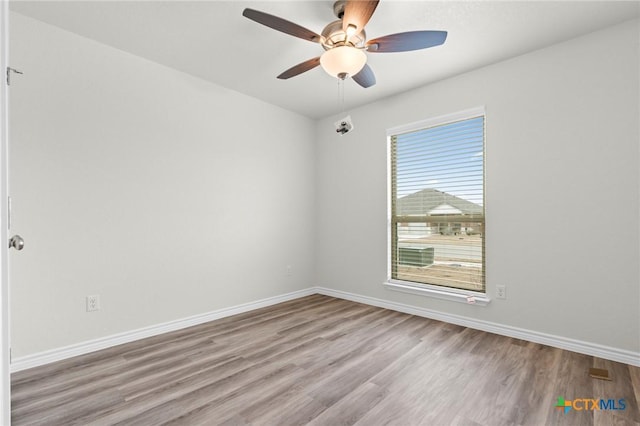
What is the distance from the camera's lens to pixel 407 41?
201 centimetres

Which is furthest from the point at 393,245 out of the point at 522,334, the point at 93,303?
the point at 93,303

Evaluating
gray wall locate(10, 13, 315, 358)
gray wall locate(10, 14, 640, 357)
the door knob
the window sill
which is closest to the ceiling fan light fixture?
gray wall locate(10, 14, 640, 357)

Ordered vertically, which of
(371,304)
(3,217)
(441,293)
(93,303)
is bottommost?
(371,304)

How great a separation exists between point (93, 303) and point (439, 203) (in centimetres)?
337

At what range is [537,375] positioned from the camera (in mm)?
2084

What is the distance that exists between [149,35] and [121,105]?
65 centimetres

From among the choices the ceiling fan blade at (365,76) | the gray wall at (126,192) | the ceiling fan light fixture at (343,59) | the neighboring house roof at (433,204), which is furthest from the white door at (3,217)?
the neighboring house roof at (433,204)

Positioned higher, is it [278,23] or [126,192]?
[278,23]

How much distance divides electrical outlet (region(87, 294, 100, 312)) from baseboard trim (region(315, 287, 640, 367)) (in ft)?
9.05

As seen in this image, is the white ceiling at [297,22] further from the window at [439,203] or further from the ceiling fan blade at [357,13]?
the window at [439,203]

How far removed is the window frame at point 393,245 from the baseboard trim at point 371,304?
0.62 ft

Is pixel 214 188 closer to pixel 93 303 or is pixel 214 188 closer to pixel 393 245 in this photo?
pixel 93 303

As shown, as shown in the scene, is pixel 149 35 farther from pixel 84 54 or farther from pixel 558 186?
pixel 558 186

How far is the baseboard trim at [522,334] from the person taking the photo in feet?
7.48
